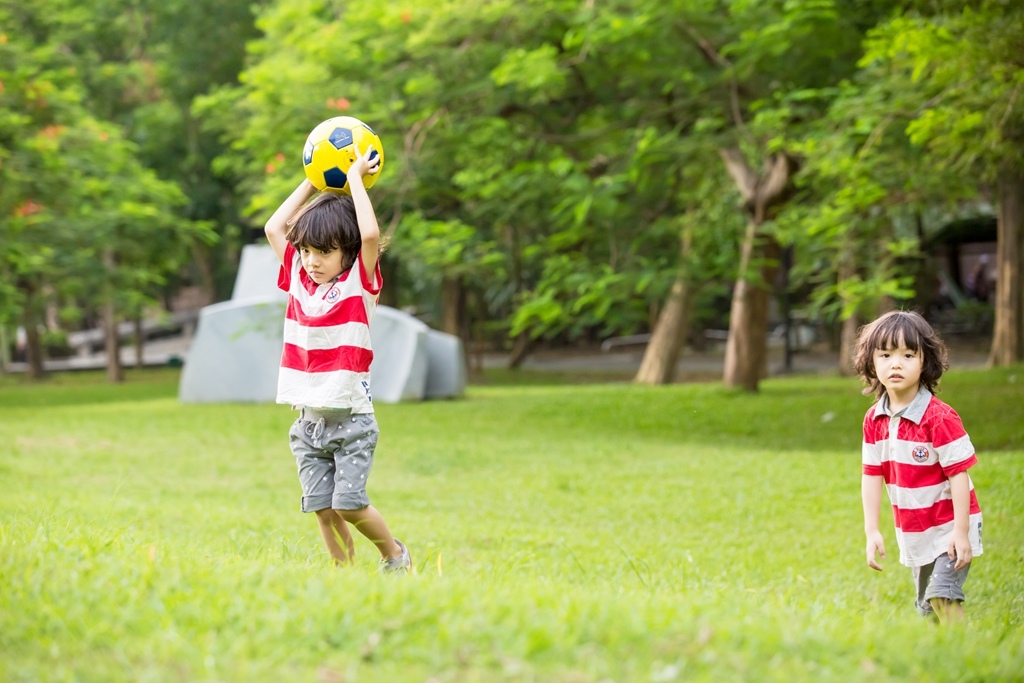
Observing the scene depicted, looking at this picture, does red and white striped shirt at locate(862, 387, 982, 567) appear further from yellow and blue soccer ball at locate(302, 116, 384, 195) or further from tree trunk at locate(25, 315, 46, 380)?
tree trunk at locate(25, 315, 46, 380)

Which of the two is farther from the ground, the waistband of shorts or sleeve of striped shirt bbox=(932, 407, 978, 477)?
the waistband of shorts

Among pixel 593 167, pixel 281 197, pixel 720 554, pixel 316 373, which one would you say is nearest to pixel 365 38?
pixel 281 197

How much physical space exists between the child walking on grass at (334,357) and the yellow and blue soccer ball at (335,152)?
0.18 m

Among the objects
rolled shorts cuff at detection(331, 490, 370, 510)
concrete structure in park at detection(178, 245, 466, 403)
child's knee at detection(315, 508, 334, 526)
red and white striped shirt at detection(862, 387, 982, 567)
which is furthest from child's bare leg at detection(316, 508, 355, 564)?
concrete structure in park at detection(178, 245, 466, 403)

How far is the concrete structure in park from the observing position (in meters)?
19.1

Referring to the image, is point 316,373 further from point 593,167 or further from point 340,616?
point 593,167

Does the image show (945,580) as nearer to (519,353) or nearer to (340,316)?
(340,316)

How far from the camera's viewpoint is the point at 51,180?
57.0 feet

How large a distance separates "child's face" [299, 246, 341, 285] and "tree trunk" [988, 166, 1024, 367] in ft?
52.4

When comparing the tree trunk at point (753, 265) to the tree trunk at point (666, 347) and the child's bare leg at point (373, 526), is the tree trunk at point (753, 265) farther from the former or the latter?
the child's bare leg at point (373, 526)

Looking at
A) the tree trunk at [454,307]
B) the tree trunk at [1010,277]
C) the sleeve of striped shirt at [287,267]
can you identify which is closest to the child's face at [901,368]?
the sleeve of striped shirt at [287,267]

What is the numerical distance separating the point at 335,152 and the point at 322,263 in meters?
0.55

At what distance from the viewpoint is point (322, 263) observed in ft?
14.3

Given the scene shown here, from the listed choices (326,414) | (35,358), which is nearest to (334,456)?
(326,414)
